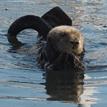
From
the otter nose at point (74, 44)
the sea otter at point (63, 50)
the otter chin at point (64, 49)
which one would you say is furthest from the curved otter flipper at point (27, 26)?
the otter nose at point (74, 44)

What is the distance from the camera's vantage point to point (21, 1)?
51.5 feet

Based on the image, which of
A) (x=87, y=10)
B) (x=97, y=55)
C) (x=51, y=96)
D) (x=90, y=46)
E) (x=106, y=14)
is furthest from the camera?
(x=87, y=10)

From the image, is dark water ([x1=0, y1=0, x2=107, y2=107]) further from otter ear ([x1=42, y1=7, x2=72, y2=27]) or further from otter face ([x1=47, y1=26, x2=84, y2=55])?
otter ear ([x1=42, y1=7, x2=72, y2=27])

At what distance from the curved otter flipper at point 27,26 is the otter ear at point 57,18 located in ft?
0.95

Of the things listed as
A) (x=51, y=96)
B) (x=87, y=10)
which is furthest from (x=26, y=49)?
(x=87, y=10)

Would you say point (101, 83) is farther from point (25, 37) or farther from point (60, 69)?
point (25, 37)

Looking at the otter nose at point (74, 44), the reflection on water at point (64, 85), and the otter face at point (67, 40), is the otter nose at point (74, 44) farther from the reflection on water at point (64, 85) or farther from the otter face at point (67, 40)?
the reflection on water at point (64, 85)

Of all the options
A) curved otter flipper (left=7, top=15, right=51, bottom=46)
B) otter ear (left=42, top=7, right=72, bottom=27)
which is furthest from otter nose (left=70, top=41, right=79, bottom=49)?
otter ear (left=42, top=7, right=72, bottom=27)

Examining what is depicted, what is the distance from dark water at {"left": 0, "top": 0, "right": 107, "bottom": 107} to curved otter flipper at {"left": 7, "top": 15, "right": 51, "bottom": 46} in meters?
0.17

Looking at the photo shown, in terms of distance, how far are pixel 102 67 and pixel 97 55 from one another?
1.17 meters

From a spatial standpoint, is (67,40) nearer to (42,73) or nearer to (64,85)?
(64,85)

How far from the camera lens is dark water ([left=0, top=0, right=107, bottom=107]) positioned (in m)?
6.32

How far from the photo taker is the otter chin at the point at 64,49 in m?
7.45

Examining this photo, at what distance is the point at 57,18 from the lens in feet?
35.1
